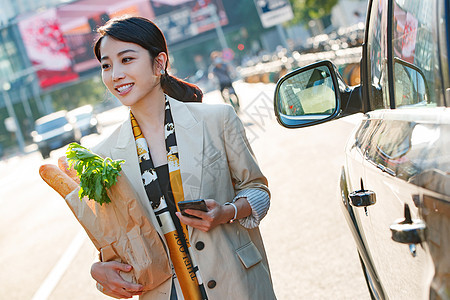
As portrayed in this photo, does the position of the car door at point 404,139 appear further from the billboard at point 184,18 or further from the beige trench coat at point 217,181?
the billboard at point 184,18

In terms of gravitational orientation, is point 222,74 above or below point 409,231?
above

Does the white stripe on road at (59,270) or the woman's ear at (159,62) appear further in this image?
the white stripe on road at (59,270)

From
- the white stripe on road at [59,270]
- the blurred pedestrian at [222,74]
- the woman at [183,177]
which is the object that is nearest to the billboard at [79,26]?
the blurred pedestrian at [222,74]

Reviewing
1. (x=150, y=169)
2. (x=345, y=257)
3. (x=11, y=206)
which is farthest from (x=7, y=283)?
(x=11, y=206)

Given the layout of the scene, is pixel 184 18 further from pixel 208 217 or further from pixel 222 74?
pixel 208 217

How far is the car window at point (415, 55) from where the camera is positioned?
153 cm

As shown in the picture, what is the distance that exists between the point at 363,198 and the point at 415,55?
481 mm

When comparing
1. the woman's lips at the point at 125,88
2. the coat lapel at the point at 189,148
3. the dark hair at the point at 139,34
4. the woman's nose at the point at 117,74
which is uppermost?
the dark hair at the point at 139,34

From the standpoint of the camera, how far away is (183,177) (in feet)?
7.34

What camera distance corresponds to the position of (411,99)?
179 cm

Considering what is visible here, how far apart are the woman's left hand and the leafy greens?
271mm

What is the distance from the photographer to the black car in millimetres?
1273

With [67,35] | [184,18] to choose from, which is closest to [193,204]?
[67,35]

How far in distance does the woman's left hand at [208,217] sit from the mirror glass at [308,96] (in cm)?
50
